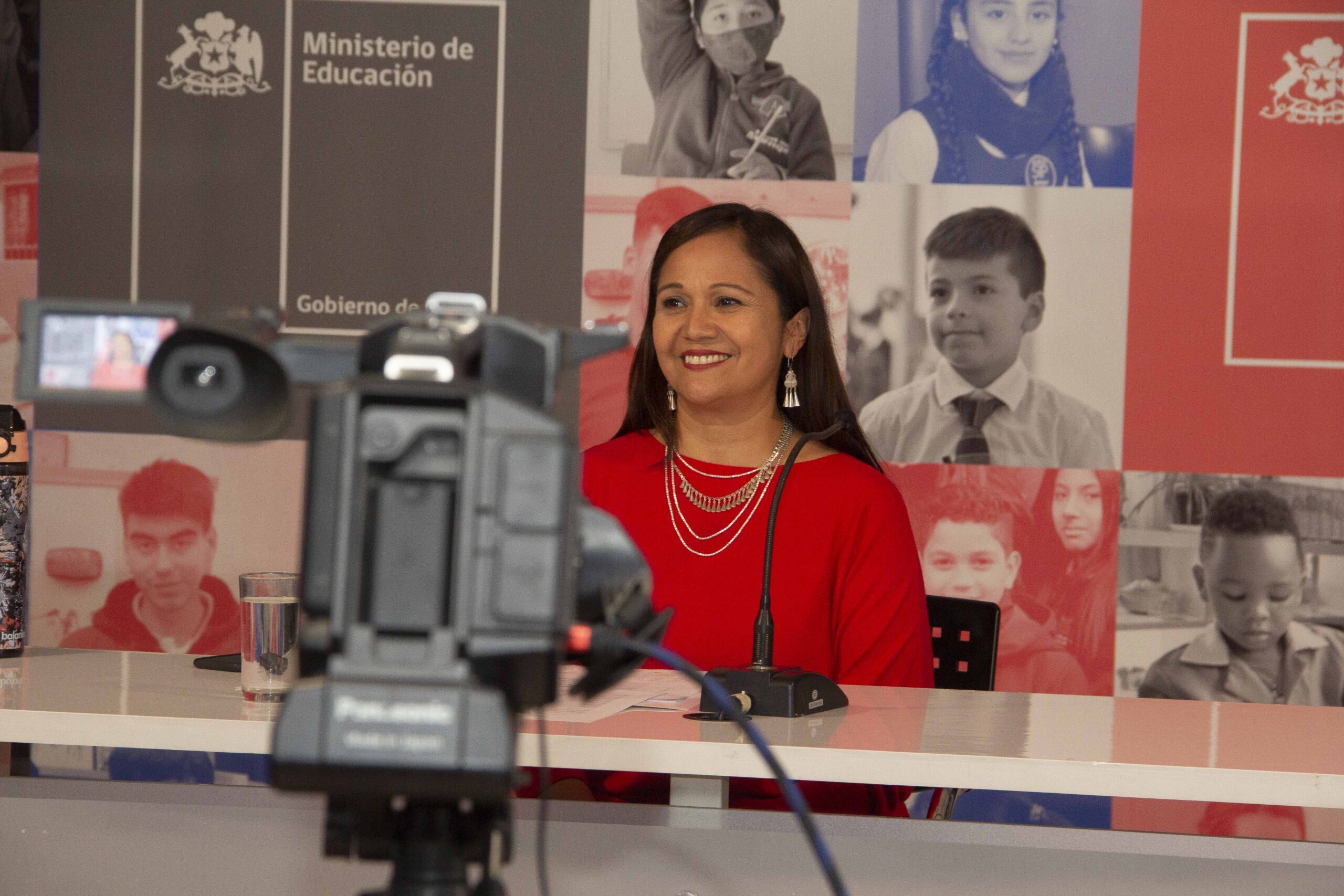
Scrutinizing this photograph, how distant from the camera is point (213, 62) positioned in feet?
10.7

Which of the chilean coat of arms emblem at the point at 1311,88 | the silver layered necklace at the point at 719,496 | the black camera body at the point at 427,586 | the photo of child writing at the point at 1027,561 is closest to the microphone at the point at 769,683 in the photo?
the silver layered necklace at the point at 719,496

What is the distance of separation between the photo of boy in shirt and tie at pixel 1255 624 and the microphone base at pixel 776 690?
1.73 m

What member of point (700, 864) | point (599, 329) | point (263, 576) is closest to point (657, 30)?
point (263, 576)

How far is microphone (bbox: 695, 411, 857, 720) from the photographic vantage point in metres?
1.60

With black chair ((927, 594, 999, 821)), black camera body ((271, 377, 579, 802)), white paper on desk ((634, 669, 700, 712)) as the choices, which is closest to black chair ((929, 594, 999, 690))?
black chair ((927, 594, 999, 821))

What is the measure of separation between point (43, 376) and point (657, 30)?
2.63 metres

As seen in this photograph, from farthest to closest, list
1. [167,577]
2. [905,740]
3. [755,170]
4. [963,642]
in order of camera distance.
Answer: [167,577] < [755,170] < [963,642] < [905,740]

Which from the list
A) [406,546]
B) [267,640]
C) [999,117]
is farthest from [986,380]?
[406,546]

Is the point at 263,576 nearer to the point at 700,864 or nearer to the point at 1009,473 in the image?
the point at 700,864

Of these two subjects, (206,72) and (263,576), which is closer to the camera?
(263,576)

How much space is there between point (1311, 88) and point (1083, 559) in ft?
3.98

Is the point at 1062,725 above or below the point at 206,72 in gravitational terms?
below

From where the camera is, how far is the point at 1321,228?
3.05m

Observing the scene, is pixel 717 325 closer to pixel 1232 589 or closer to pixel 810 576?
pixel 810 576
